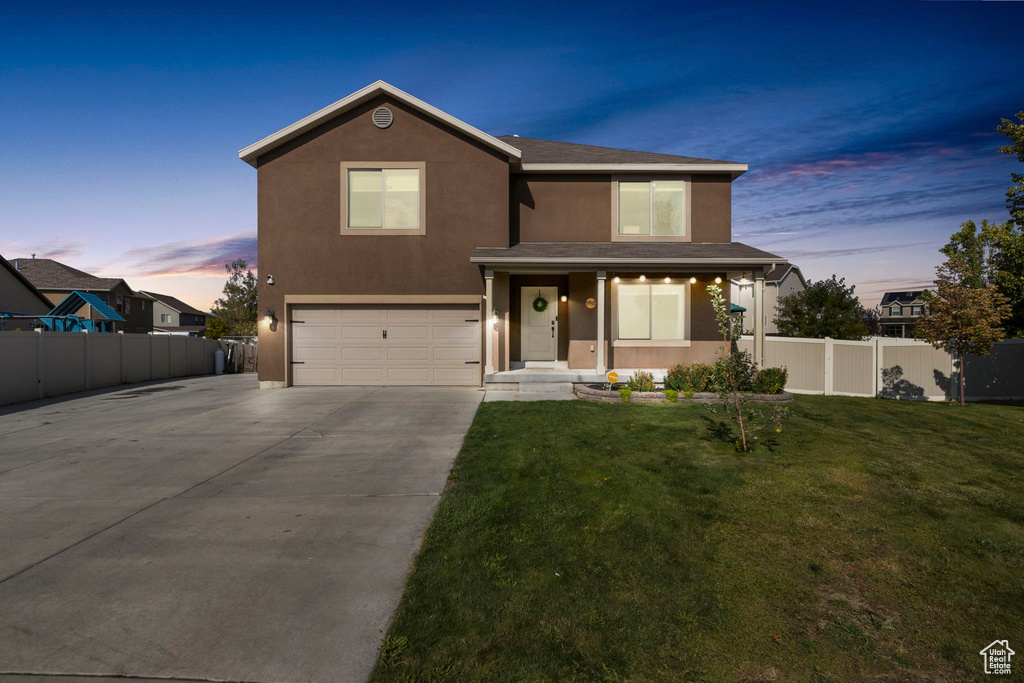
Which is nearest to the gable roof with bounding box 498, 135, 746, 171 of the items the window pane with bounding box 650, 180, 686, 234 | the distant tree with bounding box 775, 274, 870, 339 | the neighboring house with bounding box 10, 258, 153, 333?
the window pane with bounding box 650, 180, 686, 234

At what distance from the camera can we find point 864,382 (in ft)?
42.1

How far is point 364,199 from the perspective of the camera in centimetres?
1342

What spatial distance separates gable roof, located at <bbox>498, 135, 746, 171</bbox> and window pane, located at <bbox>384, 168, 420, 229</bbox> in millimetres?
3224

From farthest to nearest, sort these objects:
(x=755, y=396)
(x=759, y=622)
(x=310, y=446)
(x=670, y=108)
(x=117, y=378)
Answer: (x=670, y=108), (x=117, y=378), (x=755, y=396), (x=310, y=446), (x=759, y=622)

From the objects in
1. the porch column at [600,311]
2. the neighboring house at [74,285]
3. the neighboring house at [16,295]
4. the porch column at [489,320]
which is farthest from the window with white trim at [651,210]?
the neighboring house at [74,285]

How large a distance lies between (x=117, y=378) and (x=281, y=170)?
875cm

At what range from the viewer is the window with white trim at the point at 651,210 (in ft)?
46.7

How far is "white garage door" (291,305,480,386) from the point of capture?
534 inches

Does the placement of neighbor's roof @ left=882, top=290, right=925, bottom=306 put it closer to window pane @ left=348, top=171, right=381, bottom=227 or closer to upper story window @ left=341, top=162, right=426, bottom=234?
upper story window @ left=341, top=162, right=426, bottom=234

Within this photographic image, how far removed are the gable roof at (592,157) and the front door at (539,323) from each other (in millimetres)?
3683

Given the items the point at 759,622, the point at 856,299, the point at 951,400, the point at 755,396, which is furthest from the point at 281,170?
the point at 856,299

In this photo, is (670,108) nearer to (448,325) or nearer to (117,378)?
(448,325)

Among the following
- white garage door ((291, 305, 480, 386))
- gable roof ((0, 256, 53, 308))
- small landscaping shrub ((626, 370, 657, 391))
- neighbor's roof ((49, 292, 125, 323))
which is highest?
gable roof ((0, 256, 53, 308))

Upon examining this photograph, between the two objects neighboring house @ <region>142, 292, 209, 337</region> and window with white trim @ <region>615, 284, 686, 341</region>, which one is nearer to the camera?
window with white trim @ <region>615, 284, 686, 341</region>
